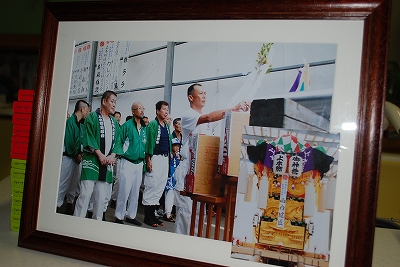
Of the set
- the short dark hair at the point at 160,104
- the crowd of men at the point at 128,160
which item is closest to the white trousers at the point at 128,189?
the crowd of men at the point at 128,160

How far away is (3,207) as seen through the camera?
0.89 meters

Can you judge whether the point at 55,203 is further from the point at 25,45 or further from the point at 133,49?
the point at 25,45

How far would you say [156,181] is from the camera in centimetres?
62

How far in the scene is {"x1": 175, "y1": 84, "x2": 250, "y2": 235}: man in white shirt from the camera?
60 centimetres

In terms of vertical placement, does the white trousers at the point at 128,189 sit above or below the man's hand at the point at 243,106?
below

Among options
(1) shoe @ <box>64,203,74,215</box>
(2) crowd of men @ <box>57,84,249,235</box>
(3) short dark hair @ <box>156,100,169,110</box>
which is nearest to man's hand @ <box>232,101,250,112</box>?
(2) crowd of men @ <box>57,84,249,235</box>

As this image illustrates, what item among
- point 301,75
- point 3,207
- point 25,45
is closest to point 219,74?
point 301,75

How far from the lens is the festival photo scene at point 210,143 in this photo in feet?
1.78

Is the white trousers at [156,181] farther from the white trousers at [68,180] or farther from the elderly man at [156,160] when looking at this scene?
the white trousers at [68,180]

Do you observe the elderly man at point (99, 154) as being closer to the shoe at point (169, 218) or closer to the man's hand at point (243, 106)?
the shoe at point (169, 218)

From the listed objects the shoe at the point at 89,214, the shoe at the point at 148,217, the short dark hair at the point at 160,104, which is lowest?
the shoe at the point at 89,214

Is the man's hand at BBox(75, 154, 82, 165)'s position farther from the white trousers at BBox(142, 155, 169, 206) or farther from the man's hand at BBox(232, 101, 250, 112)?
the man's hand at BBox(232, 101, 250, 112)

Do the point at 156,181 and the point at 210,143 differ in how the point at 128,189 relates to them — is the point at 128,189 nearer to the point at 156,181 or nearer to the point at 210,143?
the point at 156,181

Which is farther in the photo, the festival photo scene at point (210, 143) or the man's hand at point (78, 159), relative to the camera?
the man's hand at point (78, 159)
